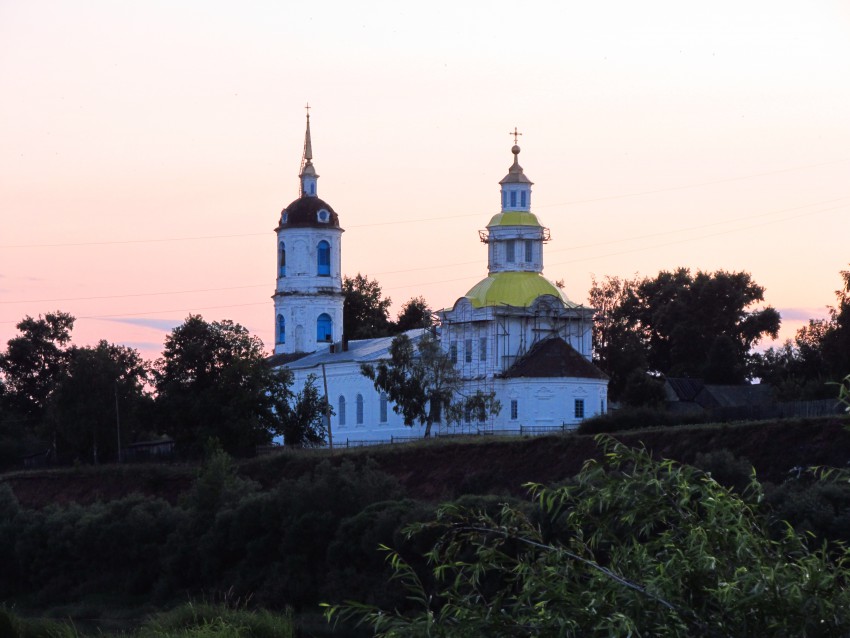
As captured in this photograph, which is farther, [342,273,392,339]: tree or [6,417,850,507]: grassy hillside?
[342,273,392,339]: tree

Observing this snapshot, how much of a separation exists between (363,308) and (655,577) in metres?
94.0

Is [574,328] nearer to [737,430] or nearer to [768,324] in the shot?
[768,324]

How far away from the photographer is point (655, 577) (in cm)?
1512

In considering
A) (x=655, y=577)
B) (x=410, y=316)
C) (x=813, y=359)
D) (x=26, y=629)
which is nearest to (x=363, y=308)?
(x=410, y=316)

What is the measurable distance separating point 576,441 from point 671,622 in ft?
130

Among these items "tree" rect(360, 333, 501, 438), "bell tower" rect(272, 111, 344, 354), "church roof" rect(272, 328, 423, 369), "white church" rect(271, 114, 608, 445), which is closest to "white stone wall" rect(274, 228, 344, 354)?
"bell tower" rect(272, 111, 344, 354)

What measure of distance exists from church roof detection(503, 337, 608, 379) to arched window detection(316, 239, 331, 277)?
22.4 meters

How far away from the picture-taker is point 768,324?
88.4 m

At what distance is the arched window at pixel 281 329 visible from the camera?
90.8 metres

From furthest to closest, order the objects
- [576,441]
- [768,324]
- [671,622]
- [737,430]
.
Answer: [768,324] < [576,441] < [737,430] < [671,622]

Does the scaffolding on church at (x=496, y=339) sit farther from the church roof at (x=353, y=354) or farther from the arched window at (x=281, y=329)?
the arched window at (x=281, y=329)

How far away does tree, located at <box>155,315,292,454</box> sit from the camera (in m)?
66.8

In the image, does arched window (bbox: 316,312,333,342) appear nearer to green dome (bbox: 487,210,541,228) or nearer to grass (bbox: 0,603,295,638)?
green dome (bbox: 487,210,541,228)

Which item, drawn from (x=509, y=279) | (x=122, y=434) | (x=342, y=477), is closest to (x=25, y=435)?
(x=122, y=434)
